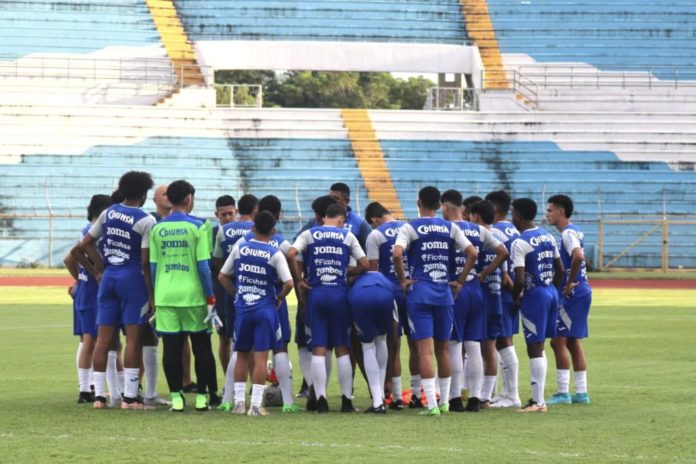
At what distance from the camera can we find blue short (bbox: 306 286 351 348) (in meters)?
12.6

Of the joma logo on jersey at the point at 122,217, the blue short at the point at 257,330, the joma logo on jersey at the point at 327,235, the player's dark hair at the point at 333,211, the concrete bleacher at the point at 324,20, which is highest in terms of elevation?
the concrete bleacher at the point at 324,20

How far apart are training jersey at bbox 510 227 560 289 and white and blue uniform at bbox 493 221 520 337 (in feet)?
0.59

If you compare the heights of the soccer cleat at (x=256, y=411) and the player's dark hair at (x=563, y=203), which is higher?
the player's dark hair at (x=563, y=203)

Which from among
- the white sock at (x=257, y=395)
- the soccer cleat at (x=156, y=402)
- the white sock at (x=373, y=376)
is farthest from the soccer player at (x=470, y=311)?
the soccer cleat at (x=156, y=402)

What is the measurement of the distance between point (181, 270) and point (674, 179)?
32.3 metres

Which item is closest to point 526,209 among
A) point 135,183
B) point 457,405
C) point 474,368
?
Answer: point 474,368

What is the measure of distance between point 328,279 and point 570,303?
105 inches

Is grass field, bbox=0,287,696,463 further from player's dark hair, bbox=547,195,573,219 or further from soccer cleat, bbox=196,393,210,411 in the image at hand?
player's dark hair, bbox=547,195,573,219

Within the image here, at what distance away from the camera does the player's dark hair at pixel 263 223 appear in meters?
12.4

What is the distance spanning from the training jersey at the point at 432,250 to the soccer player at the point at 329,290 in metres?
0.46

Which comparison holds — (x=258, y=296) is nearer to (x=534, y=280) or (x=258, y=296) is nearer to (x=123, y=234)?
(x=123, y=234)

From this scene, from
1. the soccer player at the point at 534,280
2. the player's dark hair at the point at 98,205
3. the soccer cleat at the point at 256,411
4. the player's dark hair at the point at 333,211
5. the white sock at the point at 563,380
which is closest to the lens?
the soccer cleat at the point at 256,411

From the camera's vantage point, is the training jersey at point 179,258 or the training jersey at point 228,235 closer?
the training jersey at point 179,258

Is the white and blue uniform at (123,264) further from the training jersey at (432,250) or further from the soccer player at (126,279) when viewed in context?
the training jersey at (432,250)
